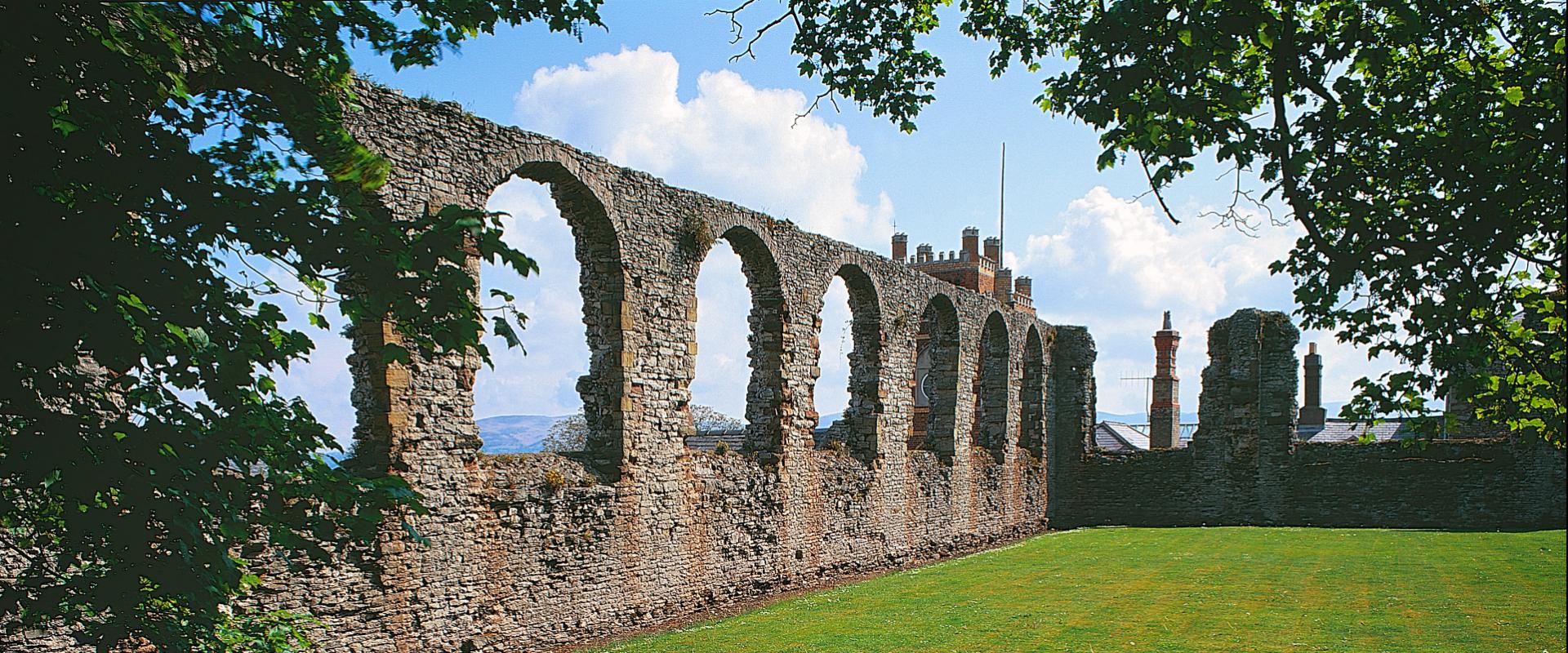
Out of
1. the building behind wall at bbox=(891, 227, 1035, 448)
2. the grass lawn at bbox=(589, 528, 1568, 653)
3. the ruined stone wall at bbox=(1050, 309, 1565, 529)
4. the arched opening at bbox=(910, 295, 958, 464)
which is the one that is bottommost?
the grass lawn at bbox=(589, 528, 1568, 653)

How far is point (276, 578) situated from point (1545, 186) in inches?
340

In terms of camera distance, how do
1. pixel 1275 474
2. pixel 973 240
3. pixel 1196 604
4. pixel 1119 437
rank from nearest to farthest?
1. pixel 1196 604
2. pixel 1275 474
3. pixel 1119 437
4. pixel 973 240

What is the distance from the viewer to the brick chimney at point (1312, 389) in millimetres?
35156

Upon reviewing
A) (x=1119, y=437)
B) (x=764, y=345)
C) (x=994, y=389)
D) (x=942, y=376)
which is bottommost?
(x=1119, y=437)

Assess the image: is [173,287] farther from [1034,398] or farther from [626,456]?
[1034,398]

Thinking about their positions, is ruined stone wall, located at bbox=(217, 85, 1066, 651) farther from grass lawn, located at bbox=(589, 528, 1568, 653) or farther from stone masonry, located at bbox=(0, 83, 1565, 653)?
grass lawn, located at bbox=(589, 528, 1568, 653)

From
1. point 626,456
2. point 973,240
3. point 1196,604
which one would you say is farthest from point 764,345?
point 973,240

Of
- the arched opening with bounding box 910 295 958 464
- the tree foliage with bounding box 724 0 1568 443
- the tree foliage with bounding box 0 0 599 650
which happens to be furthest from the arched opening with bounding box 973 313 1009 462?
the tree foliage with bounding box 0 0 599 650

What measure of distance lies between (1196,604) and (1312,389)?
2483 cm

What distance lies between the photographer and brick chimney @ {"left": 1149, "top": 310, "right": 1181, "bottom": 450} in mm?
35719

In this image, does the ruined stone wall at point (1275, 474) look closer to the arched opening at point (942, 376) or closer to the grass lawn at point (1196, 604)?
the grass lawn at point (1196, 604)

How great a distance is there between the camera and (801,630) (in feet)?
40.0

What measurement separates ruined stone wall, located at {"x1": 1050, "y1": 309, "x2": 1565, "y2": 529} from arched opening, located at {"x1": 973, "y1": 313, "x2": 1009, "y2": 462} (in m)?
3.99

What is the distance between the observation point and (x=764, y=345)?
53.2 feet
